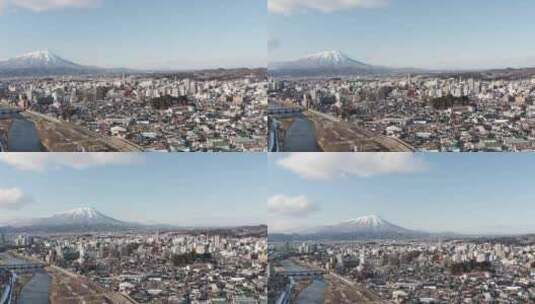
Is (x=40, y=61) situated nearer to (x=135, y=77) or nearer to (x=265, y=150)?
(x=135, y=77)

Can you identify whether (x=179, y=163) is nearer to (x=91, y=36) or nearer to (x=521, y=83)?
(x=91, y=36)

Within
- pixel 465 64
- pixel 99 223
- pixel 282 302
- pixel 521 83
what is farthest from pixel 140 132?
pixel 521 83

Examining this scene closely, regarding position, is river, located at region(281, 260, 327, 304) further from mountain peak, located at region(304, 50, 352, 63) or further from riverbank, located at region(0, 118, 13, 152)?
riverbank, located at region(0, 118, 13, 152)

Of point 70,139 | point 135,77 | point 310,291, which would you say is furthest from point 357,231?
point 70,139

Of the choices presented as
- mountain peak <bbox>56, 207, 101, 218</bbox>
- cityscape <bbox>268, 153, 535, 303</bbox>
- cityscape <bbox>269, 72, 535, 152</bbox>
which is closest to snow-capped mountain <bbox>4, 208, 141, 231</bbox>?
mountain peak <bbox>56, 207, 101, 218</bbox>

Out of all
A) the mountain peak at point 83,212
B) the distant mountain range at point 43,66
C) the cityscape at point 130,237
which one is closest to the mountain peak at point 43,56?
the distant mountain range at point 43,66
